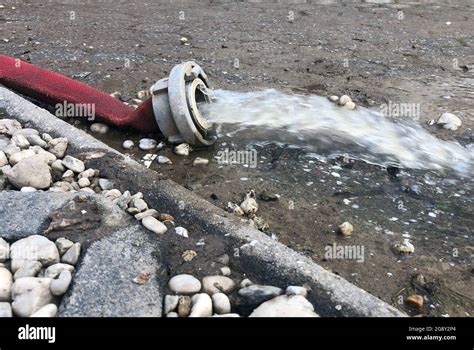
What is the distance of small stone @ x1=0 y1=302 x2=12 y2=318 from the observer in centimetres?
184

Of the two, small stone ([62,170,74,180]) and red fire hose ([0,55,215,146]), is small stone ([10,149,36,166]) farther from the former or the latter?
red fire hose ([0,55,215,146])

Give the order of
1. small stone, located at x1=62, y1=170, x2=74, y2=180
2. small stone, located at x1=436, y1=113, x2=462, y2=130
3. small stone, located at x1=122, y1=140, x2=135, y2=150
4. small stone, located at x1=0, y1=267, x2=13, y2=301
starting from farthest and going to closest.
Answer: small stone, located at x1=436, y1=113, x2=462, y2=130, small stone, located at x1=122, y1=140, x2=135, y2=150, small stone, located at x1=62, y1=170, x2=74, y2=180, small stone, located at x1=0, y1=267, x2=13, y2=301

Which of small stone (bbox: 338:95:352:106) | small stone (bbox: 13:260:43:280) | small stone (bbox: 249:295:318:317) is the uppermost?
small stone (bbox: 338:95:352:106)

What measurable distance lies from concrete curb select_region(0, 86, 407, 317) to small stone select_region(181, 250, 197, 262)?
0.17 meters

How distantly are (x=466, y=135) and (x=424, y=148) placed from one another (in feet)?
1.59

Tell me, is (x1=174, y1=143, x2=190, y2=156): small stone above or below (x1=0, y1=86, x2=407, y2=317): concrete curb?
below

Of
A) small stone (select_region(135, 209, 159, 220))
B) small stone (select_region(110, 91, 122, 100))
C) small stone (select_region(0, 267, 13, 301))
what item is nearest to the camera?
small stone (select_region(0, 267, 13, 301))

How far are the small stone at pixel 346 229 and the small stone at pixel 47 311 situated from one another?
164 centimetres

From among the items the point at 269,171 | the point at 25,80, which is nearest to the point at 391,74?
the point at 269,171

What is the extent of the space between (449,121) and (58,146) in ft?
10.3

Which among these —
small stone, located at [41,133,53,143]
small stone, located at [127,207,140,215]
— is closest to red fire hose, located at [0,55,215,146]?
small stone, located at [41,133,53,143]

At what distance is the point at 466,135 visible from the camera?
4086mm

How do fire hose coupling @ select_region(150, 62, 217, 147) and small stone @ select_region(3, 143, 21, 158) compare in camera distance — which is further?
fire hose coupling @ select_region(150, 62, 217, 147)

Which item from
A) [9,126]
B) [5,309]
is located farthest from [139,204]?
[9,126]
